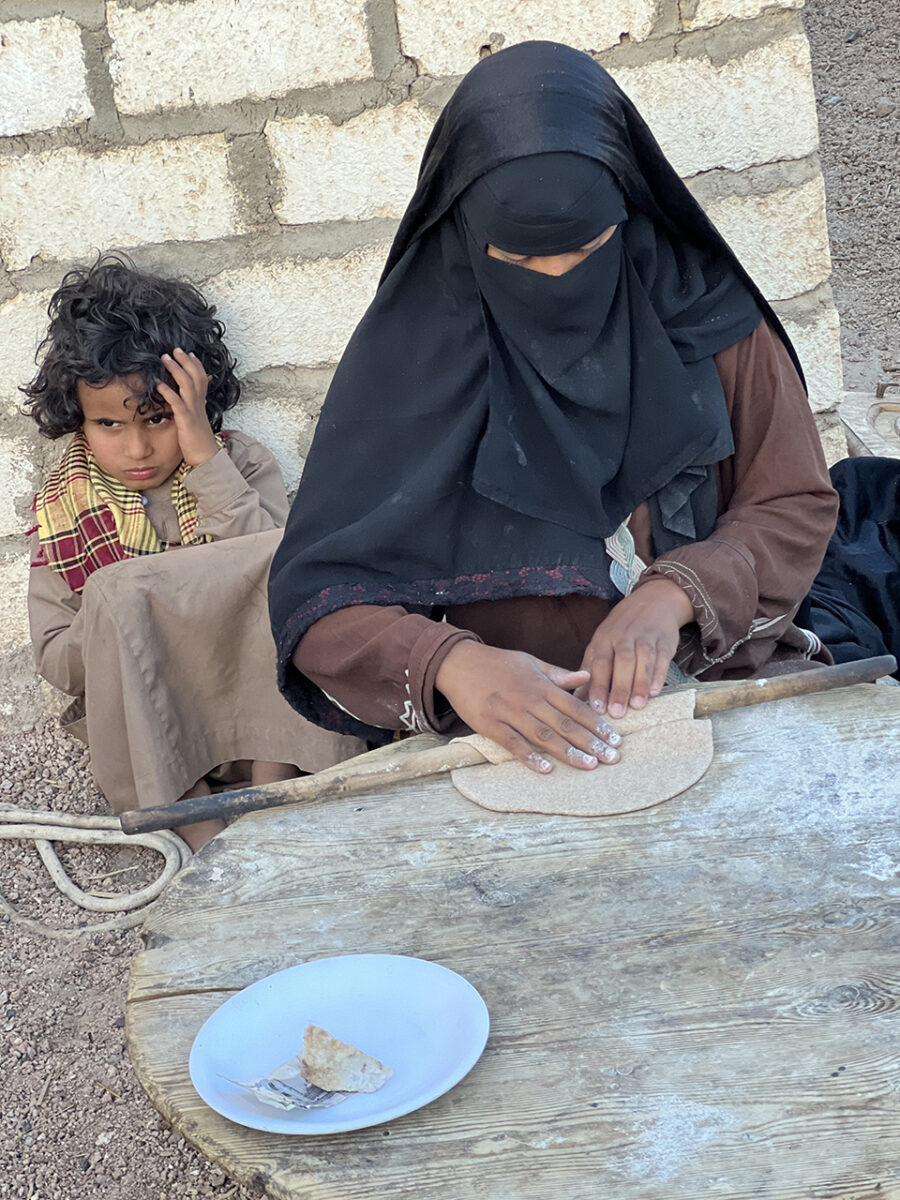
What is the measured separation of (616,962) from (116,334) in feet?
6.43

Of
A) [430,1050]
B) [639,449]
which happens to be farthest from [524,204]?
[430,1050]

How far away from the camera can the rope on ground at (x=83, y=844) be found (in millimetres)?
2375

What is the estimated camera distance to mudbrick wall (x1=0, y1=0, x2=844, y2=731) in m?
2.48

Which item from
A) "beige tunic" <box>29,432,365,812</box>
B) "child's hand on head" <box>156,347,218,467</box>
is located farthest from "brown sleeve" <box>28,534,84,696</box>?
"child's hand on head" <box>156,347,218,467</box>

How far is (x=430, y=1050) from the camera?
1.00 m

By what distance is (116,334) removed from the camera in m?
2.53

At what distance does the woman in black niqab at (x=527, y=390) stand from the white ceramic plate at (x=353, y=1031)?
502mm

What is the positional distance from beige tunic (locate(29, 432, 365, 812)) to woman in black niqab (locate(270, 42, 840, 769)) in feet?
2.19

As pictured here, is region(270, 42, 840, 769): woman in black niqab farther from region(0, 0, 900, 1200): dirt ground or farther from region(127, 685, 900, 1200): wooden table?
region(0, 0, 900, 1200): dirt ground

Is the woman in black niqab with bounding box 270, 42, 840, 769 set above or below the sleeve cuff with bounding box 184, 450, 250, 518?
above

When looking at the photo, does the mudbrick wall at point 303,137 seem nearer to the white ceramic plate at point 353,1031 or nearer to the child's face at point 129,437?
the child's face at point 129,437

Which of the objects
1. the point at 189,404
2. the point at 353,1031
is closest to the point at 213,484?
the point at 189,404

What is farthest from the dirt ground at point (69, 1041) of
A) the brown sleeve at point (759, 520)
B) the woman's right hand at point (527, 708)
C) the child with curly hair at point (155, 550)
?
the brown sleeve at point (759, 520)

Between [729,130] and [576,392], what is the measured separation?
119 cm
